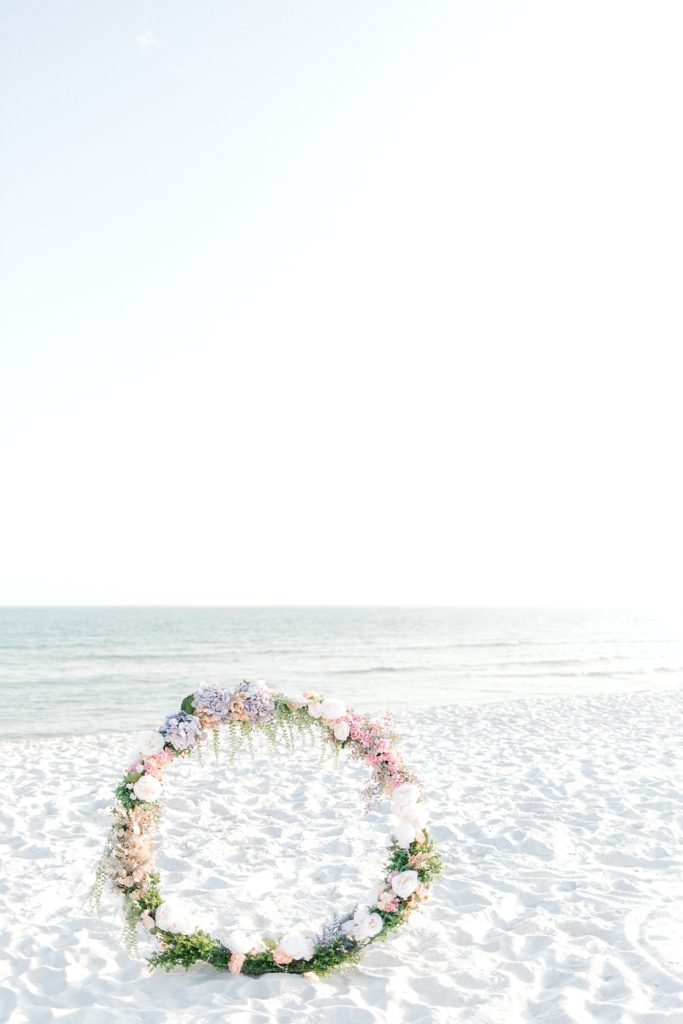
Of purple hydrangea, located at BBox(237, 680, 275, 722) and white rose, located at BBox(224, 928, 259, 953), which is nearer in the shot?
white rose, located at BBox(224, 928, 259, 953)

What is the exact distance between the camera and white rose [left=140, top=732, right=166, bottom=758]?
4.68m

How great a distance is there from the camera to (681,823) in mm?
7371

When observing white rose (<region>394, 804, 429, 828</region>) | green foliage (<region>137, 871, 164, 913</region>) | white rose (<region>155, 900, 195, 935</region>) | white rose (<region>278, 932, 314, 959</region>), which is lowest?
white rose (<region>278, 932, 314, 959</region>)

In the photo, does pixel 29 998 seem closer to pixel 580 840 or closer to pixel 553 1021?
pixel 553 1021

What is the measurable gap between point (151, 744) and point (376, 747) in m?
1.39

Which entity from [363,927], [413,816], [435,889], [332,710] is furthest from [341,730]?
[435,889]

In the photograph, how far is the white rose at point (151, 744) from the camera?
184 inches

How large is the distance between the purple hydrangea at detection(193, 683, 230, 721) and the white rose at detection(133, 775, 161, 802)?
490 millimetres

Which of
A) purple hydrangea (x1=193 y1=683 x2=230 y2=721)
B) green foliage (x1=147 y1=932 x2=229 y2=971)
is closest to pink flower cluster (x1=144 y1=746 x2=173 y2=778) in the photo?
purple hydrangea (x1=193 y1=683 x2=230 y2=721)

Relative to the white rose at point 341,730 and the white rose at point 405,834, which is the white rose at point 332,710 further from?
the white rose at point 405,834

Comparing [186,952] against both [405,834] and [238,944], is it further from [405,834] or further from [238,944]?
[405,834]

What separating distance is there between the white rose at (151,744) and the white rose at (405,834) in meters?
1.51

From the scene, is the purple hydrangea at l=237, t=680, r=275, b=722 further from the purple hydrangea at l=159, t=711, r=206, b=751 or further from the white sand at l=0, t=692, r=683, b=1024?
the white sand at l=0, t=692, r=683, b=1024

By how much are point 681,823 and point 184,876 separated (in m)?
4.65
